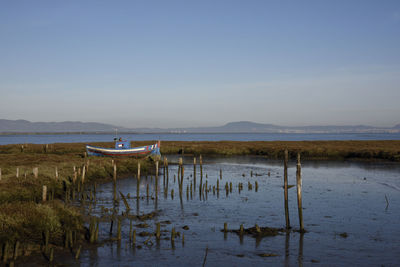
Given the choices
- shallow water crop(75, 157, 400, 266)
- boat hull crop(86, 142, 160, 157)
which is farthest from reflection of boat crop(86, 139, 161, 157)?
shallow water crop(75, 157, 400, 266)

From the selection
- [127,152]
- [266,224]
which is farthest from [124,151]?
[266,224]

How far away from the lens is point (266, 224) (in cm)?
1972

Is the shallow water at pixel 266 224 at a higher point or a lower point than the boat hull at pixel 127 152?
lower

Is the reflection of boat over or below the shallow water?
over

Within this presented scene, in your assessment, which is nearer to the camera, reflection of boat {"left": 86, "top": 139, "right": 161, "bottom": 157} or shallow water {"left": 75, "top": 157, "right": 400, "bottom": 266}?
shallow water {"left": 75, "top": 157, "right": 400, "bottom": 266}

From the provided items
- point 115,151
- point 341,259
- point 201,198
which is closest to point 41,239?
point 341,259

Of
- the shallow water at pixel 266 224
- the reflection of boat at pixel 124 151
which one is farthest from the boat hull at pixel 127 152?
the shallow water at pixel 266 224

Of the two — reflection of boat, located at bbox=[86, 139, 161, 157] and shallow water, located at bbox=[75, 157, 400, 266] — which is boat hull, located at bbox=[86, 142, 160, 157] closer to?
reflection of boat, located at bbox=[86, 139, 161, 157]

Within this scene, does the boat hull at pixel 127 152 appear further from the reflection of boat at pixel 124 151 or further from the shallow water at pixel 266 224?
the shallow water at pixel 266 224

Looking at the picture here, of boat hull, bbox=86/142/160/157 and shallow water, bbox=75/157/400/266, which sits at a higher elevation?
boat hull, bbox=86/142/160/157

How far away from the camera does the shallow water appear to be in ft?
47.4

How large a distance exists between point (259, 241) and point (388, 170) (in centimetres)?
3428

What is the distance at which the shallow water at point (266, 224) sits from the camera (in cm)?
1446

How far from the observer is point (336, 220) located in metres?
20.8
